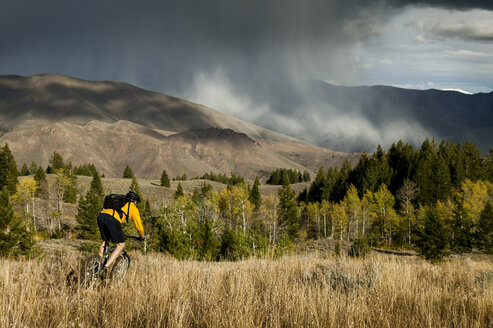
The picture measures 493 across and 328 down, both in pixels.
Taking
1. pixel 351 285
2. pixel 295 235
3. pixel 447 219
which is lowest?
pixel 295 235

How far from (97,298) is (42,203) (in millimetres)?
93175

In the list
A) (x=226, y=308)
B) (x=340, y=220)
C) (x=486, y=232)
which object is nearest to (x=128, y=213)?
(x=226, y=308)

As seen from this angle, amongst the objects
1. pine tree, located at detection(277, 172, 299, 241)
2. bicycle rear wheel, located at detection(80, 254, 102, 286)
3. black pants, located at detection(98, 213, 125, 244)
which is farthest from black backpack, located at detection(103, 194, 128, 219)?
pine tree, located at detection(277, 172, 299, 241)

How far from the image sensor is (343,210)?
257 ft

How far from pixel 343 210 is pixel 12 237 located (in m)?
68.1

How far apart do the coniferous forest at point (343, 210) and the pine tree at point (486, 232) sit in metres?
0.15

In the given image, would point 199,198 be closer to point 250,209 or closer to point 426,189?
point 250,209

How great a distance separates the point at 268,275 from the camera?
6.69 m

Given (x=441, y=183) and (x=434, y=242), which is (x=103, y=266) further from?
(x=441, y=183)

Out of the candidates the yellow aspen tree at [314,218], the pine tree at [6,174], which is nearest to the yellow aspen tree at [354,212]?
the yellow aspen tree at [314,218]

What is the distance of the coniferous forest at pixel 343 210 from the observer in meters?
42.4

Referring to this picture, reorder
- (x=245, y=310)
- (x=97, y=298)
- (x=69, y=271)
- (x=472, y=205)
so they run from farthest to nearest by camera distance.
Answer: (x=472, y=205), (x=69, y=271), (x=97, y=298), (x=245, y=310)

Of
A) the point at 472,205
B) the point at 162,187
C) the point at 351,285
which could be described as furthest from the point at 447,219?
the point at 162,187

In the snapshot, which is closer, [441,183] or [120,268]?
[120,268]
